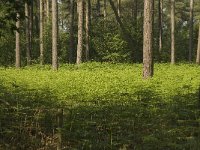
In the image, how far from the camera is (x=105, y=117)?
916 centimetres

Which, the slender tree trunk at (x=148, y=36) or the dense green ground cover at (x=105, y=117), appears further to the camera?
the slender tree trunk at (x=148, y=36)

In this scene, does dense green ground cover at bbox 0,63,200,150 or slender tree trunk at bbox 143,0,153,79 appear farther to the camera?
slender tree trunk at bbox 143,0,153,79

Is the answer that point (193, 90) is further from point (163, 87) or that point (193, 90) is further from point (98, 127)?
point (98, 127)

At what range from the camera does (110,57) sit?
124 feet

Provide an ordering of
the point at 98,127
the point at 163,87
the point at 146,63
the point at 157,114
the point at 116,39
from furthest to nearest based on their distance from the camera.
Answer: the point at 116,39, the point at 146,63, the point at 163,87, the point at 157,114, the point at 98,127

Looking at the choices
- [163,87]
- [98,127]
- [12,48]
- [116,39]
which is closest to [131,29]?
[116,39]

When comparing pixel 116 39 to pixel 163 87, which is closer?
pixel 163 87

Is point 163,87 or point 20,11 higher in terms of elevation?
point 20,11

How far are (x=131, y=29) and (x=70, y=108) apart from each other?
98.9 ft

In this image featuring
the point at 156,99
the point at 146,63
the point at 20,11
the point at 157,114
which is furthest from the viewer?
the point at 146,63

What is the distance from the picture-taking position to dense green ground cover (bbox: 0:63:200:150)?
711 centimetres

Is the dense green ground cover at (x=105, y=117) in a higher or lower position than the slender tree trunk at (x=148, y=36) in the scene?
lower

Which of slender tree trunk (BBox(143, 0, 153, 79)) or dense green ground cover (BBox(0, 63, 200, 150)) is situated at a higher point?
slender tree trunk (BBox(143, 0, 153, 79))

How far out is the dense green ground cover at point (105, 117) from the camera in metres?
7.11
